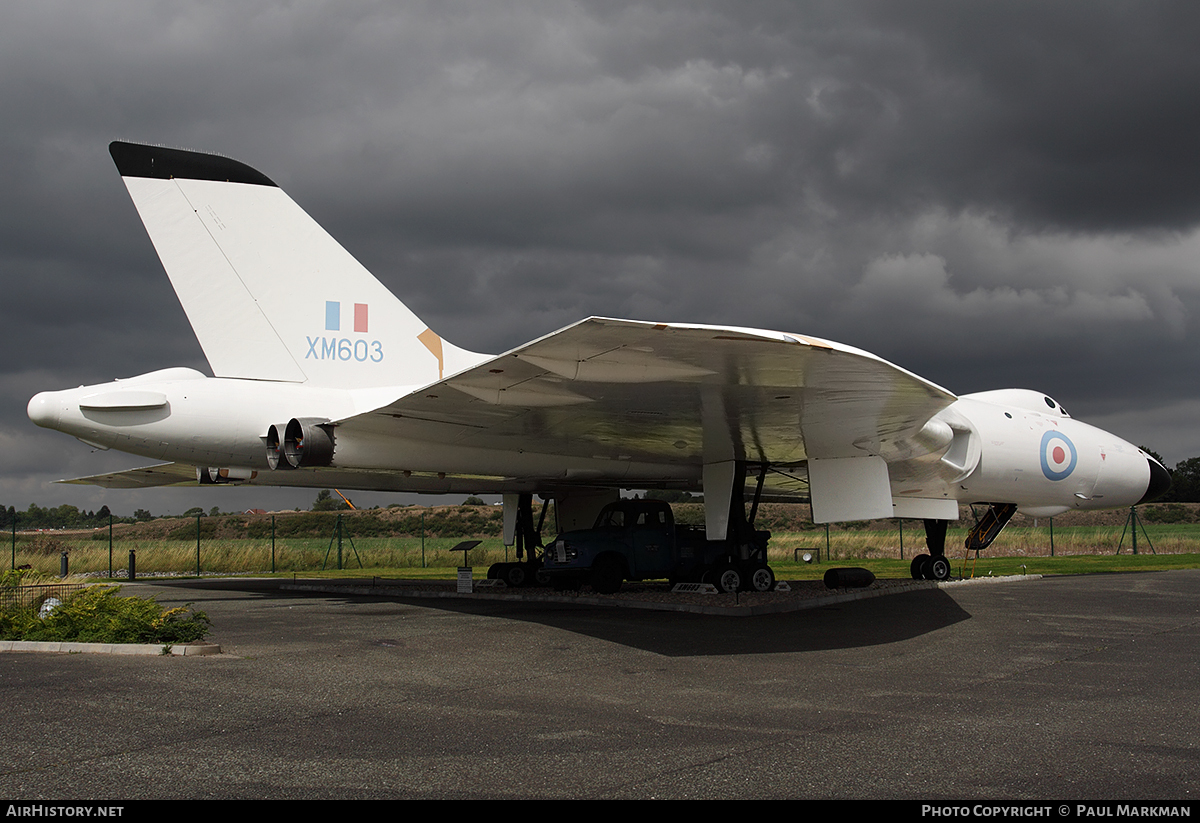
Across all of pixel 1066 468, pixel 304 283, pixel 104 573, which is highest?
pixel 304 283

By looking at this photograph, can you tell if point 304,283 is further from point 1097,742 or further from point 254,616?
point 1097,742

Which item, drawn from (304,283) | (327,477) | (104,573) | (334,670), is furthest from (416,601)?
(104,573)

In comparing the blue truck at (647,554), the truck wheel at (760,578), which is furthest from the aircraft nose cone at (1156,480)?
the truck wheel at (760,578)

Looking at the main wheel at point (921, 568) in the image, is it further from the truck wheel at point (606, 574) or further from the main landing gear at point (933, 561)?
the truck wheel at point (606, 574)

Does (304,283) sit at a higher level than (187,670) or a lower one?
higher

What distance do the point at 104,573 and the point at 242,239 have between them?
1918cm

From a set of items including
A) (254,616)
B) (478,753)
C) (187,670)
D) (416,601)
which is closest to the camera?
(478,753)

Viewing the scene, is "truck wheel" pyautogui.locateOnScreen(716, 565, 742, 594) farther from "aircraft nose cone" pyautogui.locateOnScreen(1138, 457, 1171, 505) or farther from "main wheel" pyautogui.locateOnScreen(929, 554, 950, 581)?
"aircraft nose cone" pyautogui.locateOnScreen(1138, 457, 1171, 505)

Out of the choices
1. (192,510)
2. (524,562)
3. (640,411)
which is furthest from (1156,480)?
(192,510)

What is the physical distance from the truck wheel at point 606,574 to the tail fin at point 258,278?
4291 millimetres

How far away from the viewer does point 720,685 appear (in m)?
5.97

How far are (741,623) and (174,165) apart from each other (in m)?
9.28

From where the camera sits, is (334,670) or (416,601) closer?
(334,670)

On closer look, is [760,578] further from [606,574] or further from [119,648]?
[119,648]
